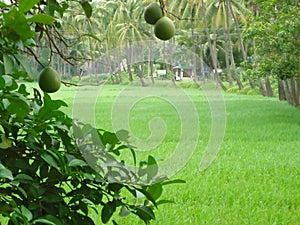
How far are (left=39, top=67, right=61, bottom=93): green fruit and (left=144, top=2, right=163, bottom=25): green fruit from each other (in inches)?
6.3

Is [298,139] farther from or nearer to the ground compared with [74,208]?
nearer to the ground

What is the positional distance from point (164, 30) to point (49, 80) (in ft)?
0.56

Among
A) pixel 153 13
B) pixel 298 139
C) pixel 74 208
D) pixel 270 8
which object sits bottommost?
pixel 298 139

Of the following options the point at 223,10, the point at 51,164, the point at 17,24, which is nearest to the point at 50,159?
the point at 51,164

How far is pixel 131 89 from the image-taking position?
0.86 meters

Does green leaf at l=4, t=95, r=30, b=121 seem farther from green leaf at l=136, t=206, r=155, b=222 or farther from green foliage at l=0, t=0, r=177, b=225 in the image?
green leaf at l=136, t=206, r=155, b=222

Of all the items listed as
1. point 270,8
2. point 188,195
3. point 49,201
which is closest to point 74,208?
point 49,201

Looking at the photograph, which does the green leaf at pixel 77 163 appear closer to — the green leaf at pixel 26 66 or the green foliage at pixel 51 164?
the green foliage at pixel 51 164

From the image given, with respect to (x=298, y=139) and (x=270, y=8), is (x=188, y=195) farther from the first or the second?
(x=270, y=8)

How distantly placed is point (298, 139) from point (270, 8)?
2.14 metres

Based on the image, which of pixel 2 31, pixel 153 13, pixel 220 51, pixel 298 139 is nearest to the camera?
pixel 2 31

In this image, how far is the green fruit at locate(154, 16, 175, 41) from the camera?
76 cm

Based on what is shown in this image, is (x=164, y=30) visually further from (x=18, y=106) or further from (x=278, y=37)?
(x=278, y=37)

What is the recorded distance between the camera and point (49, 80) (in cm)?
75
